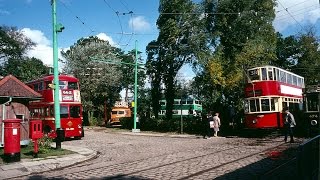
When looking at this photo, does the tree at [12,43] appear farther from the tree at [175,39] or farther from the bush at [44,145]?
the bush at [44,145]

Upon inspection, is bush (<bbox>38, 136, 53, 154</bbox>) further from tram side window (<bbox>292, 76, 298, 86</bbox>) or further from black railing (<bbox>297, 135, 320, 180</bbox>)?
tram side window (<bbox>292, 76, 298, 86</bbox>)

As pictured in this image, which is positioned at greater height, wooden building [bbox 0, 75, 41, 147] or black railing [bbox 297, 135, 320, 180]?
wooden building [bbox 0, 75, 41, 147]

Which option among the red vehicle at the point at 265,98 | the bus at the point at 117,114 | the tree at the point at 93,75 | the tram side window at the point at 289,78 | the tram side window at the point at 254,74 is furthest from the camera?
the bus at the point at 117,114

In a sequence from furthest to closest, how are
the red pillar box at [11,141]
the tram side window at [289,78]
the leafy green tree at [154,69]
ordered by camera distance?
the leafy green tree at [154,69] < the tram side window at [289,78] < the red pillar box at [11,141]

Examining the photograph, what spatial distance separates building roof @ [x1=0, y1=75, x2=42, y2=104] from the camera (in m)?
18.3

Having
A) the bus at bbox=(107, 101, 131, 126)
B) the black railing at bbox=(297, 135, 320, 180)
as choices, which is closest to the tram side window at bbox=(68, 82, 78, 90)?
the black railing at bbox=(297, 135, 320, 180)

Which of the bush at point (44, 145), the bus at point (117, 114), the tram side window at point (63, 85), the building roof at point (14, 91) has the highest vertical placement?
the tram side window at point (63, 85)

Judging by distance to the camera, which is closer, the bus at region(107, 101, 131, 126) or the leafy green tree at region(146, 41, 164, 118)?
the leafy green tree at region(146, 41, 164, 118)

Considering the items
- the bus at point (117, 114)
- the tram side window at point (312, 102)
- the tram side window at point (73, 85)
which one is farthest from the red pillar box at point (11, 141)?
the bus at point (117, 114)

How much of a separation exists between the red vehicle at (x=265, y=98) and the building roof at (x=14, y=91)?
1388 cm

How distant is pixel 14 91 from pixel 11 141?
5825 mm

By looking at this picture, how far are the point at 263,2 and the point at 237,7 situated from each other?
98.3 inches

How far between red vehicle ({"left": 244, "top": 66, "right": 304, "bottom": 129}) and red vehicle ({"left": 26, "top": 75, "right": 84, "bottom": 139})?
39.4 ft

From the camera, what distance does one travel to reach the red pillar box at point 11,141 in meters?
13.6
